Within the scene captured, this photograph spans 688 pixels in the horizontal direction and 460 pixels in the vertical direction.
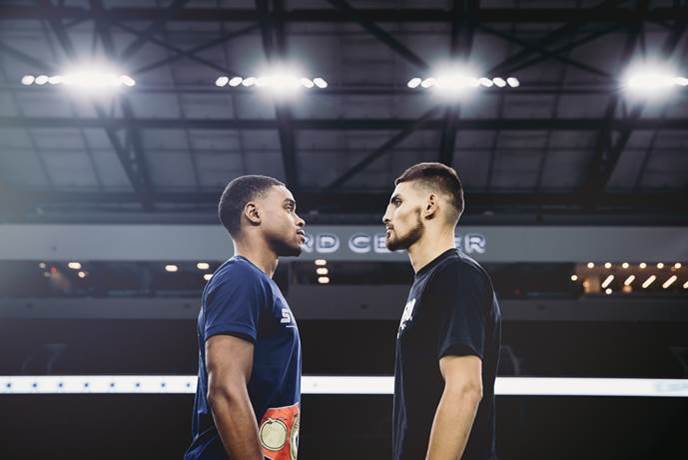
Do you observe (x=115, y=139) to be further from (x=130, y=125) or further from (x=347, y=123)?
(x=347, y=123)

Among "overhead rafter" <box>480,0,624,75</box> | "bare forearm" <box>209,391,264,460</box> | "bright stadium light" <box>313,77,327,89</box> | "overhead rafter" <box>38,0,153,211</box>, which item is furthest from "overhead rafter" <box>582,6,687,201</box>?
"bare forearm" <box>209,391,264,460</box>

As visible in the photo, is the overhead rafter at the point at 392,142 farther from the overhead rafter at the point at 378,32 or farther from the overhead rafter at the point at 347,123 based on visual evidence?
the overhead rafter at the point at 378,32

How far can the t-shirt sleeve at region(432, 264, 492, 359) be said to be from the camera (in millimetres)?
2252

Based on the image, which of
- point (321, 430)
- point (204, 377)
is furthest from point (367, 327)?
point (204, 377)

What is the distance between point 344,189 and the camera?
1236cm

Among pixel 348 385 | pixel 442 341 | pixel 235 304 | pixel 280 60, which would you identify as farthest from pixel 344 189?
pixel 442 341

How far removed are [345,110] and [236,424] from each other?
9523 millimetres

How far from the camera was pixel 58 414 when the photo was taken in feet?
27.8

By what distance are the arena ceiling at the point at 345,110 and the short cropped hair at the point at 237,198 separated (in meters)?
7.50

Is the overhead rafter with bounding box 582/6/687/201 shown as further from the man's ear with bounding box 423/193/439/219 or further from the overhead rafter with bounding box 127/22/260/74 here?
the man's ear with bounding box 423/193/439/219

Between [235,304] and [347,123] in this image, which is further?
[347,123]

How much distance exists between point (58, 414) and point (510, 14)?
30.7ft

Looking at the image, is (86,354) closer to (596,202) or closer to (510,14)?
(510,14)

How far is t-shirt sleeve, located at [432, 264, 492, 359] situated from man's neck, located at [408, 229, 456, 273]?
0.74 ft
